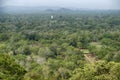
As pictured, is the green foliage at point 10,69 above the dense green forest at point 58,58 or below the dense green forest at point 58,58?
above

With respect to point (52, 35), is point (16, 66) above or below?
above

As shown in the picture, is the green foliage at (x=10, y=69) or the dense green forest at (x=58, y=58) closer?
the green foliage at (x=10, y=69)

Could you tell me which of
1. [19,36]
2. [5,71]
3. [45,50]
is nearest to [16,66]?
[5,71]

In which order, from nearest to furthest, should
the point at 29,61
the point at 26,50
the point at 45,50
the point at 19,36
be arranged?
the point at 29,61 < the point at 45,50 < the point at 26,50 < the point at 19,36

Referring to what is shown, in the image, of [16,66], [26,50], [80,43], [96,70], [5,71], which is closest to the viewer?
[5,71]

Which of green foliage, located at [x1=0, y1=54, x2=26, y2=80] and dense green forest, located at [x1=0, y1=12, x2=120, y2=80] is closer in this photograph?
green foliage, located at [x1=0, y1=54, x2=26, y2=80]

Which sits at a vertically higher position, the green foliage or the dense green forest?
the green foliage

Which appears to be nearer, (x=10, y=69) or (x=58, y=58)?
(x=10, y=69)

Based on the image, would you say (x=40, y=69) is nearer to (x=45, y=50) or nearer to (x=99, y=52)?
(x=45, y=50)

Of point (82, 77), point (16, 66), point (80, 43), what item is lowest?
point (80, 43)

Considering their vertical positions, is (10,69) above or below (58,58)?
above

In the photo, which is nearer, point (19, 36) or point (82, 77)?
point (82, 77)
